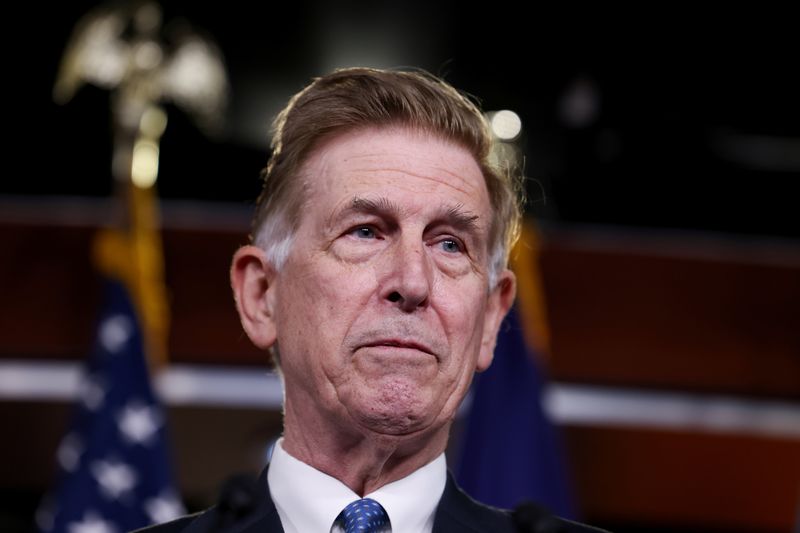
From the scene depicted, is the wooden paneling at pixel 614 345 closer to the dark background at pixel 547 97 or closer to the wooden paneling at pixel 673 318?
the wooden paneling at pixel 673 318

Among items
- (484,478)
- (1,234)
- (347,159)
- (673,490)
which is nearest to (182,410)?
(1,234)

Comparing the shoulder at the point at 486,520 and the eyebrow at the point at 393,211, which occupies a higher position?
the eyebrow at the point at 393,211

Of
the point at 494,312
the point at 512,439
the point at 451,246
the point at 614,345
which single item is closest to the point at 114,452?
the point at 512,439

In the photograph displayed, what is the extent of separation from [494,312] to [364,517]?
0.39m

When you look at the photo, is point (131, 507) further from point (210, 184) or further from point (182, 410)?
point (210, 184)

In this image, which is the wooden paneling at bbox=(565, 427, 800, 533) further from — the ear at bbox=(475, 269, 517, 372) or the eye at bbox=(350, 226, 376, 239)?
the eye at bbox=(350, 226, 376, 239)

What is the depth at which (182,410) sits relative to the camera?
430 cm

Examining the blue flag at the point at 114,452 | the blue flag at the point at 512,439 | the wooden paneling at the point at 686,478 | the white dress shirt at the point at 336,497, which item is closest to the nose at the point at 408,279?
the white dress shirt at the point at 336,497

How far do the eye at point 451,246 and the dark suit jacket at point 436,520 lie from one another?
0.97 ft

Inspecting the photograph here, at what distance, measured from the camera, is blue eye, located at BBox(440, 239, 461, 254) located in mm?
1517

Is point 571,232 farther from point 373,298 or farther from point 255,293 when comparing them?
point 373,298

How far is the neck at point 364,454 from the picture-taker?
1.45m

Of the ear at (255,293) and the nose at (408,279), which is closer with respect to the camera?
the nose at (408,279)

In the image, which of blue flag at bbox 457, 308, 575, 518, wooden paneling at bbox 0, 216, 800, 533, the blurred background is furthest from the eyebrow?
wooden paneling at bbox 0, 216, 800, 533
